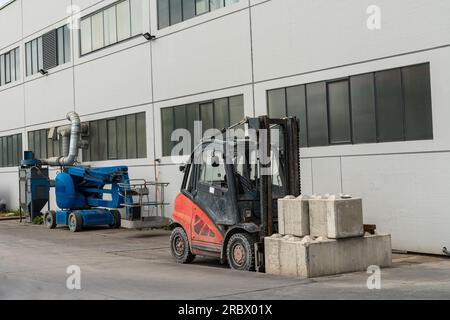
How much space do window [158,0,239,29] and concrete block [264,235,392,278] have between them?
9.98 m

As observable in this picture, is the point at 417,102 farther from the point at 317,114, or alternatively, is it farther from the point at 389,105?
the point at 317,114

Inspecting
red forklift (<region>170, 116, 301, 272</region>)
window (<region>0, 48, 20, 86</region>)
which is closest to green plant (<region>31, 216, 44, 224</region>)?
window (<region>0, 48, 20, 86</region>)

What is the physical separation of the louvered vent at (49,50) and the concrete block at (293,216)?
20833mm

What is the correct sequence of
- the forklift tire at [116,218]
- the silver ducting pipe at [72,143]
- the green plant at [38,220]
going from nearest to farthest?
the forklift tire at [116,218]
the green plant at [38,220]
the silver ducting pipe at [72,143]

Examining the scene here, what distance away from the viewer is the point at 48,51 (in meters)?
30.0

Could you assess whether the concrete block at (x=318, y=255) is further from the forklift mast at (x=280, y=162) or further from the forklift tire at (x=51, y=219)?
the forklift tire at (x=51, y=219)

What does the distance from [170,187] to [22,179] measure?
25.1 ft

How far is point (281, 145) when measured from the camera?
42.3 ft

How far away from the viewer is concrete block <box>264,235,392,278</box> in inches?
412

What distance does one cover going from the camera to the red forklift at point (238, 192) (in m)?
11.5

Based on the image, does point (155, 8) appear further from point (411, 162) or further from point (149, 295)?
point (149, 295)

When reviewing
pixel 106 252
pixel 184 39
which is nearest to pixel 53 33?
pixel 184 39

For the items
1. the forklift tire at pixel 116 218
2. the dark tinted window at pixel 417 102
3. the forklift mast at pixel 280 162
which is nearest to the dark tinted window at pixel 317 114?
the dark tinted window at pixel 417 102

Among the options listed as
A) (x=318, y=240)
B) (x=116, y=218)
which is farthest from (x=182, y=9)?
(x=318, y=240)
